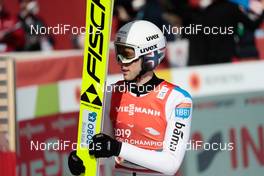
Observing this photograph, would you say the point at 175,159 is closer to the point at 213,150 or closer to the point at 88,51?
the point at 88,51

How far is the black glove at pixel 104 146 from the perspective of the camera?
4.66 meters

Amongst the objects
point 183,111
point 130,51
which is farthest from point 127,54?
point 183,111

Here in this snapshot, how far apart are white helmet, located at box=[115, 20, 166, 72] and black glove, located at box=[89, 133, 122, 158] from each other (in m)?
0.59

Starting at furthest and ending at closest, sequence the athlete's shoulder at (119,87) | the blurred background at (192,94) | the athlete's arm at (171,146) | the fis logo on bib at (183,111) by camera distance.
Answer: the blurred background at (192,94)
the athlete's shoulder at (119,87)
the fis logo on bib at (183,111)
the athlete's arm at (171,146)

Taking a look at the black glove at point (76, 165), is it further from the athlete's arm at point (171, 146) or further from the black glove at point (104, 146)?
the athlete's arm at point (171, 146)

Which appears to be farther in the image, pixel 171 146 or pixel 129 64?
pixel 129 64

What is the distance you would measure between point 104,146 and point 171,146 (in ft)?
1.55

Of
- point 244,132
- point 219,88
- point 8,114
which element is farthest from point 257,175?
point 8,114

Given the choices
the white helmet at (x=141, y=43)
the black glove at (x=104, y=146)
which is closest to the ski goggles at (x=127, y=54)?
the white helmet at (x=141, y=43)

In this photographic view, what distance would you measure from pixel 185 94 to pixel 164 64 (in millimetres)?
5238

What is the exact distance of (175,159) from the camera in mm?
4875

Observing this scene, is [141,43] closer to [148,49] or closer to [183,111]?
[148,49]

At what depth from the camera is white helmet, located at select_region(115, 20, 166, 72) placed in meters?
5.03

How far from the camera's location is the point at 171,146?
4.90 metres
